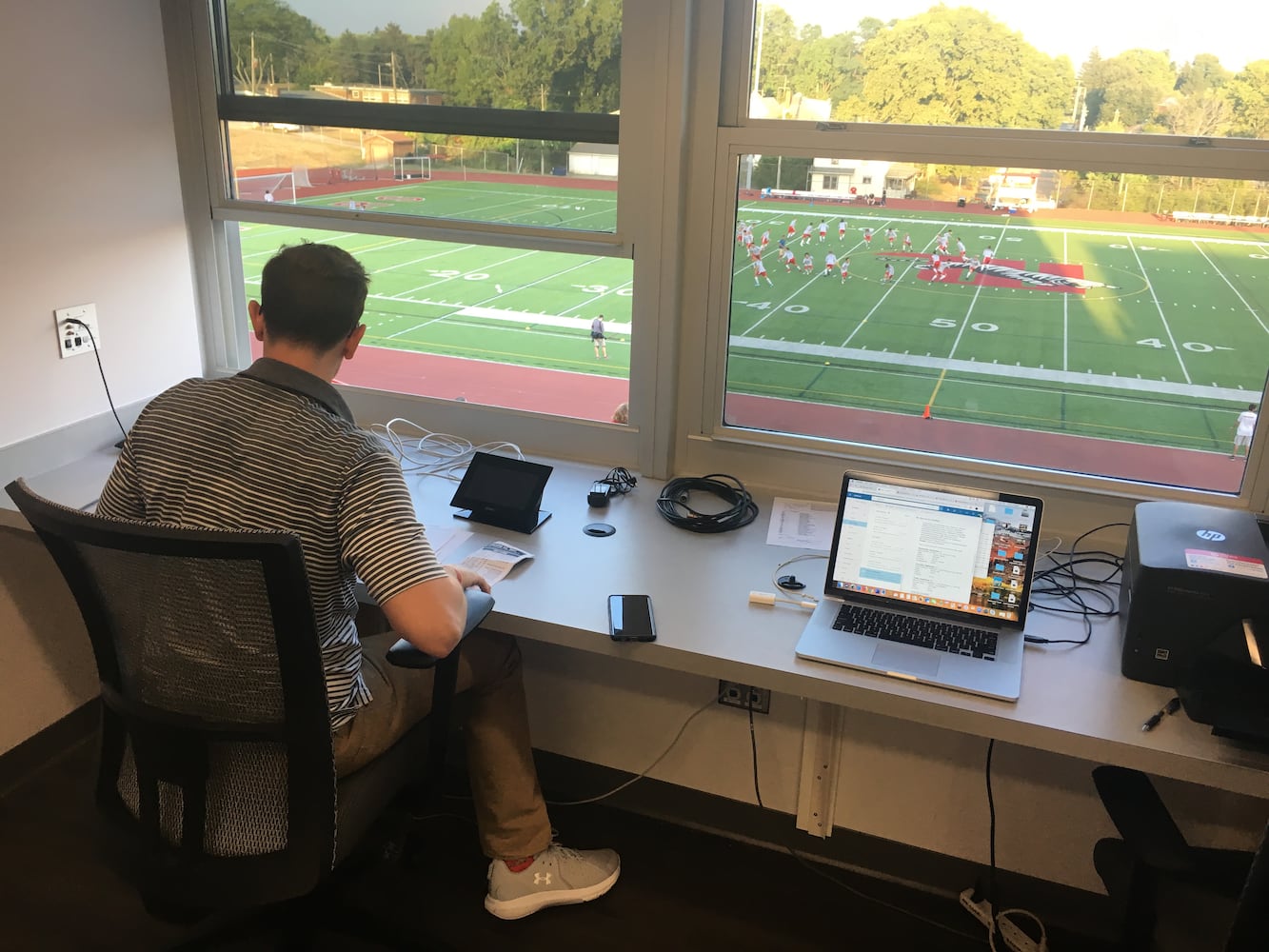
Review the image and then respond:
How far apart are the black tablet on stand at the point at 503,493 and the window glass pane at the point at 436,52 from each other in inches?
33.0

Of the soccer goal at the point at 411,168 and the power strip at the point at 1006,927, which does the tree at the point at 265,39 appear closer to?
the soccer goal at the point at 411,168

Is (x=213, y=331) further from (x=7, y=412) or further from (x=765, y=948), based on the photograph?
(x=765, y=948)

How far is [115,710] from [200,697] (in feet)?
0.60

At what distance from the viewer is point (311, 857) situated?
55.0 inches

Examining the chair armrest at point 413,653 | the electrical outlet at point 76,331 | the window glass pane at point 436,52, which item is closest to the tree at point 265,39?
the window glass pane at point 436,52

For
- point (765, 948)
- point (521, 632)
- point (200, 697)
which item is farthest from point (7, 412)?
point (765, 948)

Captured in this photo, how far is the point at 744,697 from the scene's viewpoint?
2.12m

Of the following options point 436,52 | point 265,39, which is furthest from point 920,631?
point 265,39

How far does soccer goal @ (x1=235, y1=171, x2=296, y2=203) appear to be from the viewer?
2.55m

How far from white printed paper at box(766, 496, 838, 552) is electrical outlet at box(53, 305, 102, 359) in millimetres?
1687

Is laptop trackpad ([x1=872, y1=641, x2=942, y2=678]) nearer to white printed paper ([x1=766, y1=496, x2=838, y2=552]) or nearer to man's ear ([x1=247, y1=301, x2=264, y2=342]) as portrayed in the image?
→ white printed paper ([x1=766, y1=496, x2=838, y2=552])

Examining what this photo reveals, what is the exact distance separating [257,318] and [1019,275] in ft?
5.14

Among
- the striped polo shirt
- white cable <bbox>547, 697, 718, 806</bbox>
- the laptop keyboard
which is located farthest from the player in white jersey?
the striped polo shirt

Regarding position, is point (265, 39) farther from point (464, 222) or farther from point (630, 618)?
point (630, 618)
